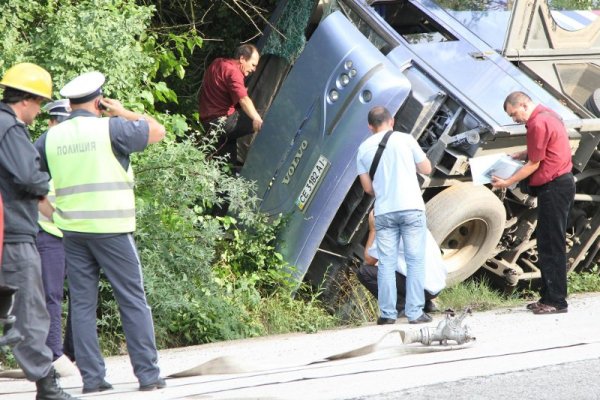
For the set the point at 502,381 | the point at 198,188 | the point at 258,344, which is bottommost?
the point at 258,344

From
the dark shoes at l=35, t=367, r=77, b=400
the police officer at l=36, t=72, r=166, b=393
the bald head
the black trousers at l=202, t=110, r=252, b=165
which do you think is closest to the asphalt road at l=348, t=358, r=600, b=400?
the police officer at l=36, t=72, r=166, b=393

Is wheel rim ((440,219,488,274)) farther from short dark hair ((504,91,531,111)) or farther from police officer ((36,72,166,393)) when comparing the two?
police officer ((36,72,166,393))

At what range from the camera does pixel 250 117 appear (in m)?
9.02

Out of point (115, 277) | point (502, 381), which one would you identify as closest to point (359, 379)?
point (502, 381)

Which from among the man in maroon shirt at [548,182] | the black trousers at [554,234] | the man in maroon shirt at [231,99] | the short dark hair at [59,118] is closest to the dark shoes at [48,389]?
the short dark hair at [59,118]

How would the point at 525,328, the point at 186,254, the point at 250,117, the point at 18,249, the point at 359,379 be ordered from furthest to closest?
the point at 250,117, the point at 186,254, the point at 525,328, the point at 359,379, the point at 18,249

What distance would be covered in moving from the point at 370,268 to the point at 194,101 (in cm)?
298

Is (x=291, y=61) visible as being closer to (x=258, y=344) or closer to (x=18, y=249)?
(x=258, y=344)

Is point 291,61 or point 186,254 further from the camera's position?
point 291,61

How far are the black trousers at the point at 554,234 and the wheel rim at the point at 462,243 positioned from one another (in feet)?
1.53

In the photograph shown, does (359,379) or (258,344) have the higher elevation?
(359,379)

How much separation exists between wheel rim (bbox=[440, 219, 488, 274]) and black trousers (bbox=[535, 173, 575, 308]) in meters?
0.47

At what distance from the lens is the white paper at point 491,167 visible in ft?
25.1

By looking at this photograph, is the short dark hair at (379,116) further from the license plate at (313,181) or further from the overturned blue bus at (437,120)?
the license plate at (313,181)
